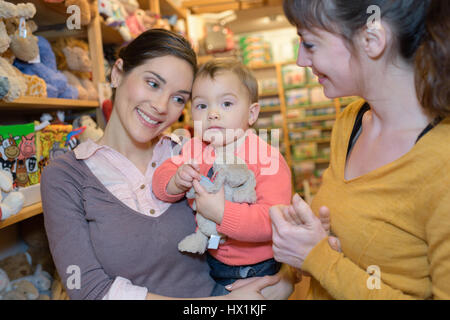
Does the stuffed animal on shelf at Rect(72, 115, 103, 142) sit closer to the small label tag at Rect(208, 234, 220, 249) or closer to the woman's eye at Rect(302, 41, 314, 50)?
the small label tag at Rect(208, 234, 220, 249)

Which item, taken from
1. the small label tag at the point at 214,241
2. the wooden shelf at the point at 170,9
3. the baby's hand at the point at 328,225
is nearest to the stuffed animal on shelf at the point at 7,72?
the small label tag at the point at 214,241

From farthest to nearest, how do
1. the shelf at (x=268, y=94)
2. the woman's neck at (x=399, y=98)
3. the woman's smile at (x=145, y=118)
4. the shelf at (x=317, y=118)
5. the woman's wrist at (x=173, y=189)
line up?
the shelf at (x=268, y=94) < the shelf at (x=317, y=118) < the woman's smile at (x=145, y=118) < the woman's wrist at (x=173, y=189) < the woman's neck at (x=399, y=98)

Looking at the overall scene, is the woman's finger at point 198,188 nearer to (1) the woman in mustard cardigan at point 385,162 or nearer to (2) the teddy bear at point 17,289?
(1) the woman in mustard cardigan at point 385,162

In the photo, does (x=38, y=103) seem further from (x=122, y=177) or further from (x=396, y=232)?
(x=396, y=232)

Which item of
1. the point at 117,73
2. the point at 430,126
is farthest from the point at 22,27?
the point at 430,126

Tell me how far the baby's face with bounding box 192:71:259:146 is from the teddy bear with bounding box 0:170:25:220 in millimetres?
686

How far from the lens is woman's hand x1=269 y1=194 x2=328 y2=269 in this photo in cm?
84

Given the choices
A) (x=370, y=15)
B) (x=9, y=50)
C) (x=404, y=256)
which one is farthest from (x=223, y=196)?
(x=9, y=50)

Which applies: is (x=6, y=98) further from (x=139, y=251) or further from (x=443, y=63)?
(x=443, y=63)

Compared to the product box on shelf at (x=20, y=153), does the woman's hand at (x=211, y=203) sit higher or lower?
lower

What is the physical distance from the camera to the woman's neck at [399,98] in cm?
82

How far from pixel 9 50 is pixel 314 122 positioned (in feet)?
15.3

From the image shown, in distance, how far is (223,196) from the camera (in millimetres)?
1021

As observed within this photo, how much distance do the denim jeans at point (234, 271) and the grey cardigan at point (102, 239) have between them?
0.21 feet
